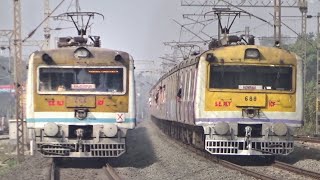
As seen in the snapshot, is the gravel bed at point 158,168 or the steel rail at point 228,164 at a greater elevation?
the steel rail at point 228,164

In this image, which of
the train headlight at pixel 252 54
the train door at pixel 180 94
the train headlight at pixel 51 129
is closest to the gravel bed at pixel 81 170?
the train headlight at pixel 51 129

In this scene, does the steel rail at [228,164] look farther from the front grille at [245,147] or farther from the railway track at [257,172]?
the front grille at [245,147]

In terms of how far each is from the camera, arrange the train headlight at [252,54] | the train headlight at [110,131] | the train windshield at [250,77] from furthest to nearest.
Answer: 1. the train headlight at [252,54]
2. the train windshield at [250,77]
3. the train headlight at [110,131]

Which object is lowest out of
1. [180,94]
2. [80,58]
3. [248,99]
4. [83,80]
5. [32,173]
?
[32,173]

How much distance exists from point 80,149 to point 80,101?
1.15m

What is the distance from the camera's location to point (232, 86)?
51.9 feet

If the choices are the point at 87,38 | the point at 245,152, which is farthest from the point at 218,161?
the point at 87,38

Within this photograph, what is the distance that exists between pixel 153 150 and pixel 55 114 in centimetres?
696

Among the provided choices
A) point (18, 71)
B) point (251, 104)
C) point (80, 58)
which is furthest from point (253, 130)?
point (18, 71)

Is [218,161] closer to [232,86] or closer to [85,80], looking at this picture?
[232,86]

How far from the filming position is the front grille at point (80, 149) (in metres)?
15.3

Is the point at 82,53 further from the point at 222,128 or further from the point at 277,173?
the point at 277,173

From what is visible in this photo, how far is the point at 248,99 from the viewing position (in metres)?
15.6

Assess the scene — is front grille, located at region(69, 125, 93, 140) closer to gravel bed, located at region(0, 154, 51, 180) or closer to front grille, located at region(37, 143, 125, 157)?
front grille, located at region(37, 143, 125, 157)
